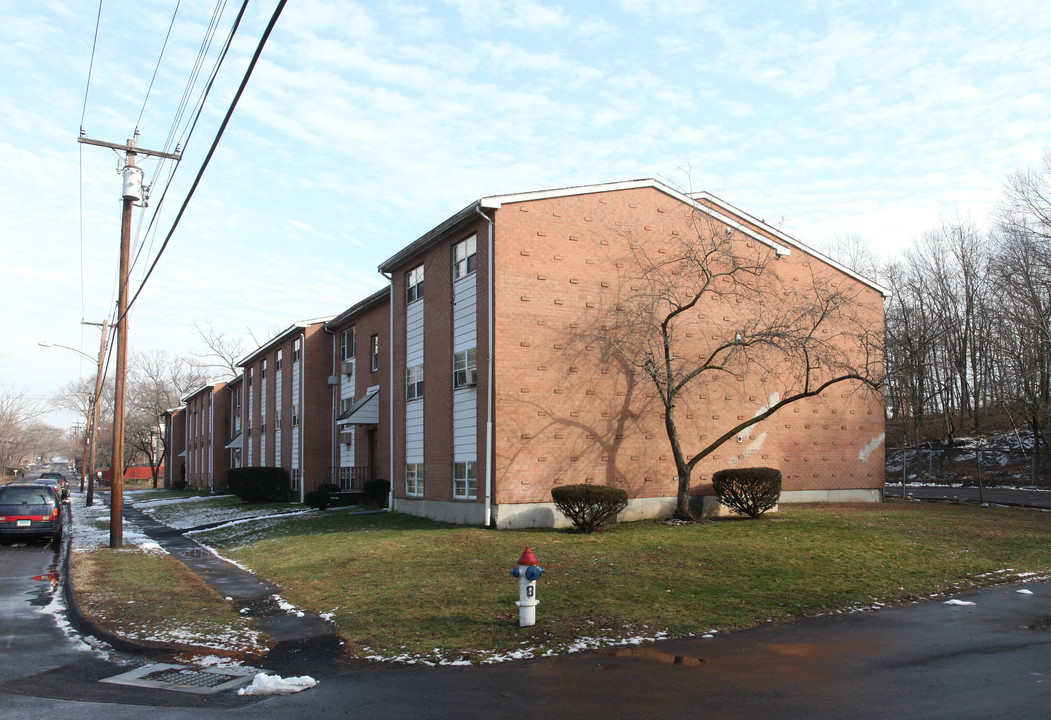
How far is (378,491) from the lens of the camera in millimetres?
27719

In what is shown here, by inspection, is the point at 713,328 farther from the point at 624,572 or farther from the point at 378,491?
the point at 378,491

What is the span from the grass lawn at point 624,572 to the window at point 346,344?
1320 centimetres

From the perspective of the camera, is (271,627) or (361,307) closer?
(271,627)

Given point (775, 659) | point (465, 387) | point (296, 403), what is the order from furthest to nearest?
point (296, 403) < point (465, 387) < point (775, 659)

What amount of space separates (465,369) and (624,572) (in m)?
9.19

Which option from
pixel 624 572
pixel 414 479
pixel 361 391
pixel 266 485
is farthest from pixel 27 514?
pixel 624 572

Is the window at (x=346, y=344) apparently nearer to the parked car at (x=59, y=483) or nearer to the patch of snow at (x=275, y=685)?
the parked car at (x=59, y=483)

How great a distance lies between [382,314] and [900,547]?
774 inches

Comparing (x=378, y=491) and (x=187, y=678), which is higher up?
(x=378, y=491)

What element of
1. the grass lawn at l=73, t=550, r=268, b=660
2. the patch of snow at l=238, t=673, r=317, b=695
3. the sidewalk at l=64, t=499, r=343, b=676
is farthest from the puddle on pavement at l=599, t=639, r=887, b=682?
the grass lawn at l=73, t=550, r=268, b=660

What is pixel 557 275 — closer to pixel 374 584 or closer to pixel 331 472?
pixel 374 584

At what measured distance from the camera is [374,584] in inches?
504

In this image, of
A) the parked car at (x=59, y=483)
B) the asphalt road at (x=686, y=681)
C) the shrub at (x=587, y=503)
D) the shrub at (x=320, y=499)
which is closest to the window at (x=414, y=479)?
the shrub at (x=320, y=499)

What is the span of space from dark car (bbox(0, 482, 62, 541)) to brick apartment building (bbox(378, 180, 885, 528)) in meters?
9.51
